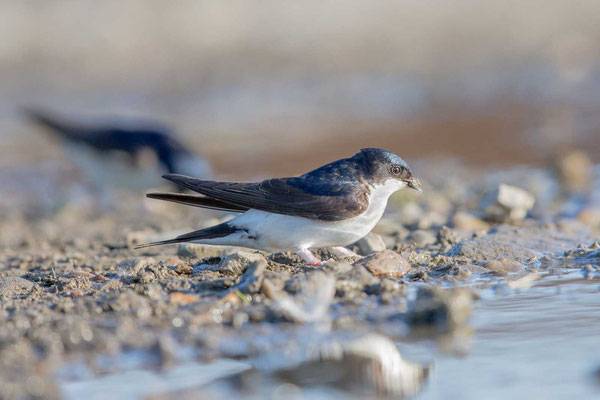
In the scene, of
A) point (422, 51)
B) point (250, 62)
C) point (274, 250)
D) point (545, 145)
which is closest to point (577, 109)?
point (545, 145)

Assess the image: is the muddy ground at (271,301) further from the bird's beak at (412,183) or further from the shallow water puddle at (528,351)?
the bird's beak at (412,183)

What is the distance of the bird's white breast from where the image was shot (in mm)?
4641

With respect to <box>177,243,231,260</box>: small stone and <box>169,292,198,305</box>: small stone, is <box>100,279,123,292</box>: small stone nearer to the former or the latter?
<box>169,292,198,305</box>: small stone

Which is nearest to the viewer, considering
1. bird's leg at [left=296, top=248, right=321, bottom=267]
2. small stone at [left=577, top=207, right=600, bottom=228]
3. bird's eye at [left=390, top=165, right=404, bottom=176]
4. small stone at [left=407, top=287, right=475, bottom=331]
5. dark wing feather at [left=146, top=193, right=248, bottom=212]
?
small stone at [left=407, top=287, right=475, bottom=331]

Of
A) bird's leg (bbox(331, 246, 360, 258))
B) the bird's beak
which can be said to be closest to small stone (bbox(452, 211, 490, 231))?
the bird's beak

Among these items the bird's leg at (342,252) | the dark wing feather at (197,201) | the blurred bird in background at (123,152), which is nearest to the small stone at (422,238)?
the bird's leg at (342,252)

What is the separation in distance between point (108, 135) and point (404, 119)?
6103 millimetres

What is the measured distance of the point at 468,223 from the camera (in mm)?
6109

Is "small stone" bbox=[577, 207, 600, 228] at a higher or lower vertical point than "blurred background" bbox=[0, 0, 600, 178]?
lower

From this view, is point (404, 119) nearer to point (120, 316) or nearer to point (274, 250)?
point (274, 250)

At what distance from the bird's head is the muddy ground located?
0.41 meters

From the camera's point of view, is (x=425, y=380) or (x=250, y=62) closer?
(x=425, y=380)

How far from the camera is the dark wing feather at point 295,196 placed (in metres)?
4.62

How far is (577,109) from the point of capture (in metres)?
13.6
